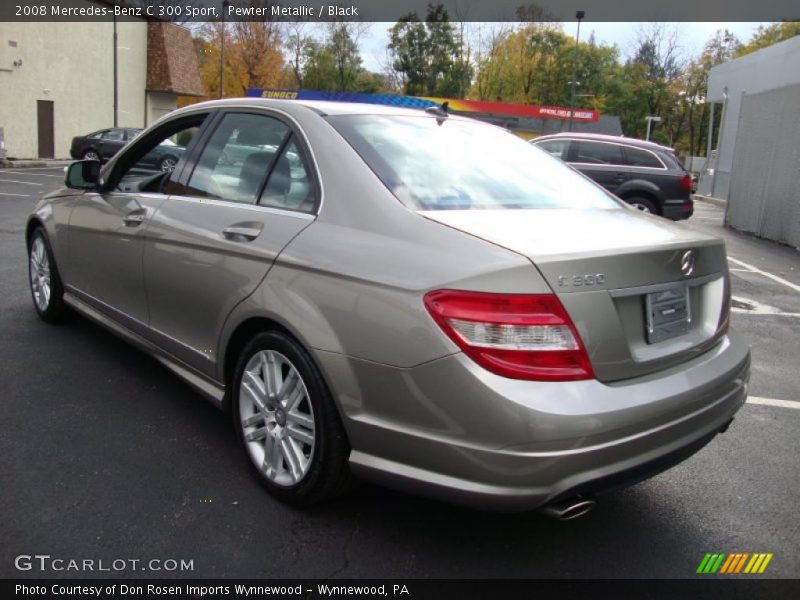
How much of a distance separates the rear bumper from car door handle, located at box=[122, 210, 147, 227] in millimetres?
1770

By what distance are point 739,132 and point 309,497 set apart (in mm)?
15093

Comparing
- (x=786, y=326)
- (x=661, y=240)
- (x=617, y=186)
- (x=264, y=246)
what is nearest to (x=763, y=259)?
(x=617, y=186)

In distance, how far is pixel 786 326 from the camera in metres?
6.30

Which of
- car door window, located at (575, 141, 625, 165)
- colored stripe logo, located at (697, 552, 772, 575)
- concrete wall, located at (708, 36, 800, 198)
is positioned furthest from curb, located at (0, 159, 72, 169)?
colored stripe logo, located at (697, 552, 772, 575)

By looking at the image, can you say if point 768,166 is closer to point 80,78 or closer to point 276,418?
point 276,418

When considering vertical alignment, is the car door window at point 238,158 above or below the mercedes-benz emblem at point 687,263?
above

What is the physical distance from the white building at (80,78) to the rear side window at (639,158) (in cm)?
2354

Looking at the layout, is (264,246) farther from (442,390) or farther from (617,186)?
(617,186)

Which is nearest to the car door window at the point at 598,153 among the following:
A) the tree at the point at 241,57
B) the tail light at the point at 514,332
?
the tail light at the point at 514,332

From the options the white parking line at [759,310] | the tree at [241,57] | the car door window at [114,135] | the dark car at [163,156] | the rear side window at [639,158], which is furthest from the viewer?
the tree at [241,57]

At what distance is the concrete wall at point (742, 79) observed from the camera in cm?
2383

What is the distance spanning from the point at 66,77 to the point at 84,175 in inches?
1131

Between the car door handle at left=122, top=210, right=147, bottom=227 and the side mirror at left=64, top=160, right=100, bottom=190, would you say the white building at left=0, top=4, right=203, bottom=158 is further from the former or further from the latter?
the car door handle at left=122, top=210, right=147, bottom=227

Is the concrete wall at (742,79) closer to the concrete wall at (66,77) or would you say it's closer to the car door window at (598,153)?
the car door window at (598,153)
